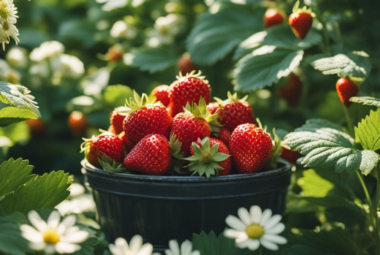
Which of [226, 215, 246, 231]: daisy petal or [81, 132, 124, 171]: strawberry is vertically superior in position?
[81, 132, 124, 171]: strawberry

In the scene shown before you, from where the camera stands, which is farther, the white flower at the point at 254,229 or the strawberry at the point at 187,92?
the strawberry at the point at 187,92

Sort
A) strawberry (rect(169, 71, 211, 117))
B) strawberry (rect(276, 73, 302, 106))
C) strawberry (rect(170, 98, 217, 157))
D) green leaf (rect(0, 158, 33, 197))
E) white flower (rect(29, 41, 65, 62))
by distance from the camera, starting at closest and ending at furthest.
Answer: green leaf (rect(0, 158, 33, 197)) → strawberry (rect(170, 98, 217, 157)) → strawberry (rect(169, 71, 211, 117)) → strawberry (rect(276, 73, 302, 106)) → white flower (rect(29, 41, 65, 62))

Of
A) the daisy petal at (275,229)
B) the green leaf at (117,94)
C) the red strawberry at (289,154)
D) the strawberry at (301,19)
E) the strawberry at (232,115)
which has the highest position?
the strawberry at (301,19)

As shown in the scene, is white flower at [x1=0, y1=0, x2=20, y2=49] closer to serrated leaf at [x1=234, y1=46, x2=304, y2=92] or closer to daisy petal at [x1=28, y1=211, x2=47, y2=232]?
daisy petal at [x1=28, y1=211, x2=47, y2=232]

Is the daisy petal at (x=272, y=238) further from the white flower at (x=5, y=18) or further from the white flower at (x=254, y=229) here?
the white flower at (x=5, y=18)

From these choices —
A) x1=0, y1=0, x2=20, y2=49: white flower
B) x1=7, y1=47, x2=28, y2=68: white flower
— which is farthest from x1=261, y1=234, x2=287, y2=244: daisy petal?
x1=7, y1=47, x2=28, y2=68: white flower

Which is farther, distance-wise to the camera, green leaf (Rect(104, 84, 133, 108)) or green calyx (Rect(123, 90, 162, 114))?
green leaf (Rect(104, 84, 133, 108))

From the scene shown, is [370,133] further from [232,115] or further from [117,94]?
[117,94]

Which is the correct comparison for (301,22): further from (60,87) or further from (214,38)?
(60,87)

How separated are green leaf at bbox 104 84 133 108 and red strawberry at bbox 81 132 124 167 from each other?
0.76 m

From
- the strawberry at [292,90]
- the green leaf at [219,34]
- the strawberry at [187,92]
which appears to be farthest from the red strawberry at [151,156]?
the strawberry at [292,90]

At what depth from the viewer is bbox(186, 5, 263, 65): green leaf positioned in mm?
1759

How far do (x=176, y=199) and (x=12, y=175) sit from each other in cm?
34

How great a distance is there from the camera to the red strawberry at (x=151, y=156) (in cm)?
114
